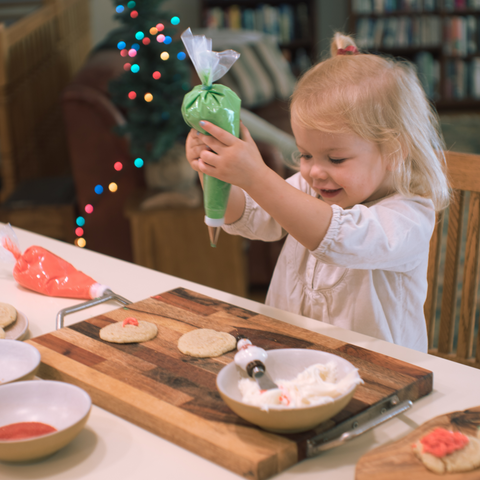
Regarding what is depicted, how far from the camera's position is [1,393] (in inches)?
25.7

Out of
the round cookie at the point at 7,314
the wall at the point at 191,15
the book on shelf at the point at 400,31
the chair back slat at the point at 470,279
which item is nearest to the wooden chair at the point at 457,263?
the chair back slat at the point at 470,279

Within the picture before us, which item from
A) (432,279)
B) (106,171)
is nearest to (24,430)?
(432,279)

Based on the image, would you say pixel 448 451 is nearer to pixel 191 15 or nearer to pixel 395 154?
pixel 395 154

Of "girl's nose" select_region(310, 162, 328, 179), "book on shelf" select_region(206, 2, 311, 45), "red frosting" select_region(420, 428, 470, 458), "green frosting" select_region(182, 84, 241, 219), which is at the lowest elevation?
"red frosting" select_region(420, 428, 470, 458)

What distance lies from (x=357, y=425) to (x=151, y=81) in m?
1.99

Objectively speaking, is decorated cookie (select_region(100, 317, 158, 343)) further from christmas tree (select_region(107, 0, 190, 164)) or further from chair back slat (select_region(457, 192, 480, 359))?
christmas tree (select_region(107, 0, 190, 164))

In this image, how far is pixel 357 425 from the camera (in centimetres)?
64

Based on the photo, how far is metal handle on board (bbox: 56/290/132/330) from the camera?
921 mm

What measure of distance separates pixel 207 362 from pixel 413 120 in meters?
0.56

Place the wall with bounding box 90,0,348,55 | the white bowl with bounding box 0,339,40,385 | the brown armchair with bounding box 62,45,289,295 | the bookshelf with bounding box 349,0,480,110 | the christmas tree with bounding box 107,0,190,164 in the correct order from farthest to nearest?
the bookshelf with bounding box 349,0,480,110 < the wall with bounding box 90,0,348,55 < the brown armchair with bounding box 62,45,289,295 < the christmas tree with bounding box 107,0,190,164 < the white bowl with bounding box 0,339,40,385

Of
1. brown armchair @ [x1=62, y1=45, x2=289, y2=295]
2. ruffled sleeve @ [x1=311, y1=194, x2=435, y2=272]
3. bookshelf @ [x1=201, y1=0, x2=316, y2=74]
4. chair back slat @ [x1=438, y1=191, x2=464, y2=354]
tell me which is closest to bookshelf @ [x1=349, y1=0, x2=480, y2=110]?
bookshelf @ [x1=201, y1=0, x2=316, y2=74]

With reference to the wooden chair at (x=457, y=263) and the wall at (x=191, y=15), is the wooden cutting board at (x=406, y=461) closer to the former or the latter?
the wooden chair at (x=457, y=263)

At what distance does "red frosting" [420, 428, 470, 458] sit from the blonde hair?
0.51 m

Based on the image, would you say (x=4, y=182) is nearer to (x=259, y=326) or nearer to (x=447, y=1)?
(x=259, y=326)
